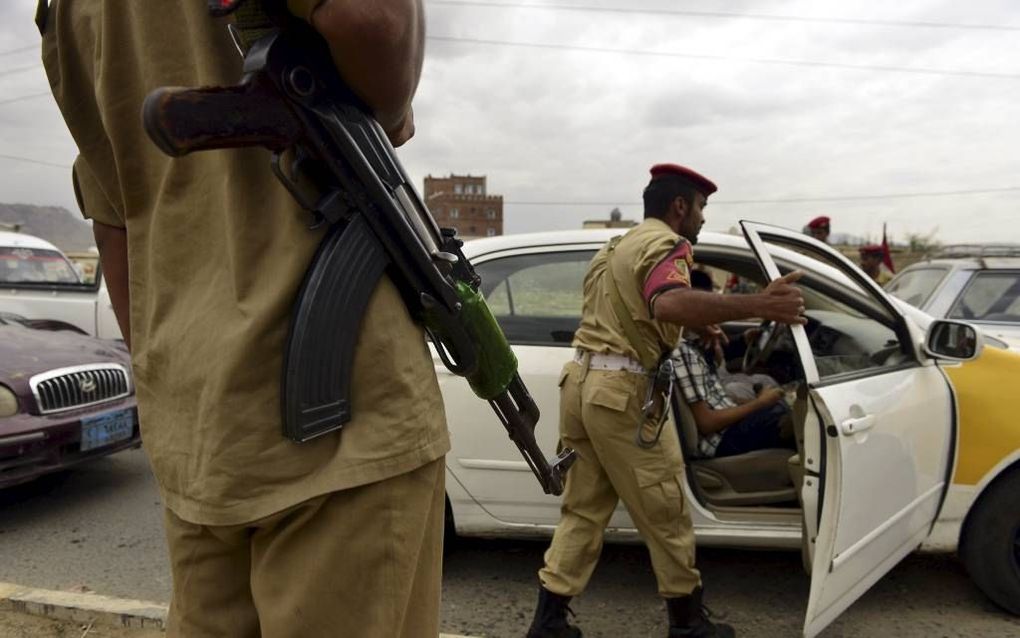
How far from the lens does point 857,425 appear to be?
252cm

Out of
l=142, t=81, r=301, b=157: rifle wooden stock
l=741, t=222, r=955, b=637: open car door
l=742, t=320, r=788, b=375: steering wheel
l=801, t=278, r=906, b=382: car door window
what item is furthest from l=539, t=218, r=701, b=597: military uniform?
l=142, t=81, r=301, b=157: rifle wooden stock

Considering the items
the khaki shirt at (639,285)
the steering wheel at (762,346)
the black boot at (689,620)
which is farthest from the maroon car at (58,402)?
the steering wheel at (762,346)

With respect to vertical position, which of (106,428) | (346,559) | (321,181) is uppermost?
(321,181)

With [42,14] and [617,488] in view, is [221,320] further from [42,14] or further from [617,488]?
[617,488]

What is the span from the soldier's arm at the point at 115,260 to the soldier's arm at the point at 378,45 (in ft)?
1.82

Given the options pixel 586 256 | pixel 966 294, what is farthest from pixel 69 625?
pixel 966 294

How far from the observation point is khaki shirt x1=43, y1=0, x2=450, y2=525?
100cm

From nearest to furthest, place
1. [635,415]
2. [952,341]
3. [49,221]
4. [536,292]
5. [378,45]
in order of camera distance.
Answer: [378,45], [635,415], [952,341], [536,292], [49,221]

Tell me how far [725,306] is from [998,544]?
158 cm

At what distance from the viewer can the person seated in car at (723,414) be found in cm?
321

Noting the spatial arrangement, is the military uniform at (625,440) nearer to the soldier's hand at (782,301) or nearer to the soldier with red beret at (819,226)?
the soldier's hand at (782,301)

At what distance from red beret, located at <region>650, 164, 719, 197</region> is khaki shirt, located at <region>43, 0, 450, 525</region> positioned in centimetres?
185

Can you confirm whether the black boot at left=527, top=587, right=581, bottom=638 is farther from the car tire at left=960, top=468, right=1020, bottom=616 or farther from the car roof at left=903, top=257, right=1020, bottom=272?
the car roof at left=903, top=257, right=1020, bottom=272

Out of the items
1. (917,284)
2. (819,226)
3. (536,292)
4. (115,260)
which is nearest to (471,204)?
(819,226)
